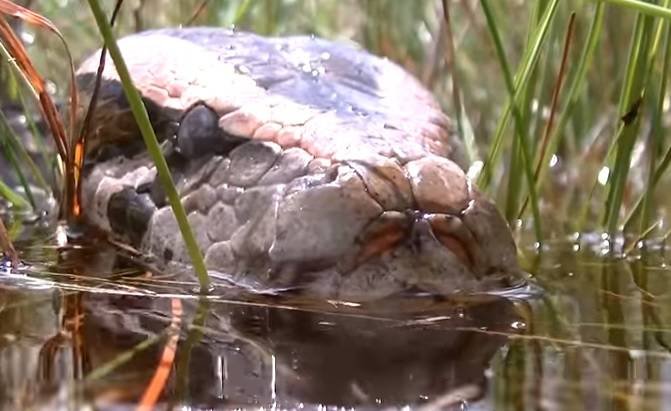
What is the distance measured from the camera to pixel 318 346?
0.96 m

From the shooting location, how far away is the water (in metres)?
0.79

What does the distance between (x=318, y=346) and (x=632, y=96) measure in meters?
0.79

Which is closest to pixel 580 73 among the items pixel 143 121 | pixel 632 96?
pixel 632 96

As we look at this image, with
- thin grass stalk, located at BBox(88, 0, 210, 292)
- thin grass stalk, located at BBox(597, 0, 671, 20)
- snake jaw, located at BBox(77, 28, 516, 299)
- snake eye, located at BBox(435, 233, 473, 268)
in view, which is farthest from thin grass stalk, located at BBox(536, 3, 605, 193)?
thin grass stalk, located at BBox(88, 0, 210, 292)

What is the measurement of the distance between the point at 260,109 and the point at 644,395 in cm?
75

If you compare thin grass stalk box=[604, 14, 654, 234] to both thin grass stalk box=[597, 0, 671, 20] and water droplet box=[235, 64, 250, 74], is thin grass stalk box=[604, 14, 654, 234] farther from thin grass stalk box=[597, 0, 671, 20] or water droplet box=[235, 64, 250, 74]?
water droplet box=[235, 64, 250, 74]

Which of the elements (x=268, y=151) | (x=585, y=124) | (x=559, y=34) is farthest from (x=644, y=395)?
(x=585, y=124)

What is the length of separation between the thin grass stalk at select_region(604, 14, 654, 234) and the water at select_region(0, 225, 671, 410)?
250 mm

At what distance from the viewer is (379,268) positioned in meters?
1.23

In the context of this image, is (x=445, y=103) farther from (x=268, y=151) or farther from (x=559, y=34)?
(x=268, y=151)

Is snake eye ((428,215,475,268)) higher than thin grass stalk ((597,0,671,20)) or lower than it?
lower

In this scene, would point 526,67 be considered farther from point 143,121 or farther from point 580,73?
point 143,121

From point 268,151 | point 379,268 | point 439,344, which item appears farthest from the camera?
point 268,151

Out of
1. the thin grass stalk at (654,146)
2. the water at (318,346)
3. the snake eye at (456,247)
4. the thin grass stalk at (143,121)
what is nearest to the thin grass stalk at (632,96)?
the thin grass stalk at (654,146)
